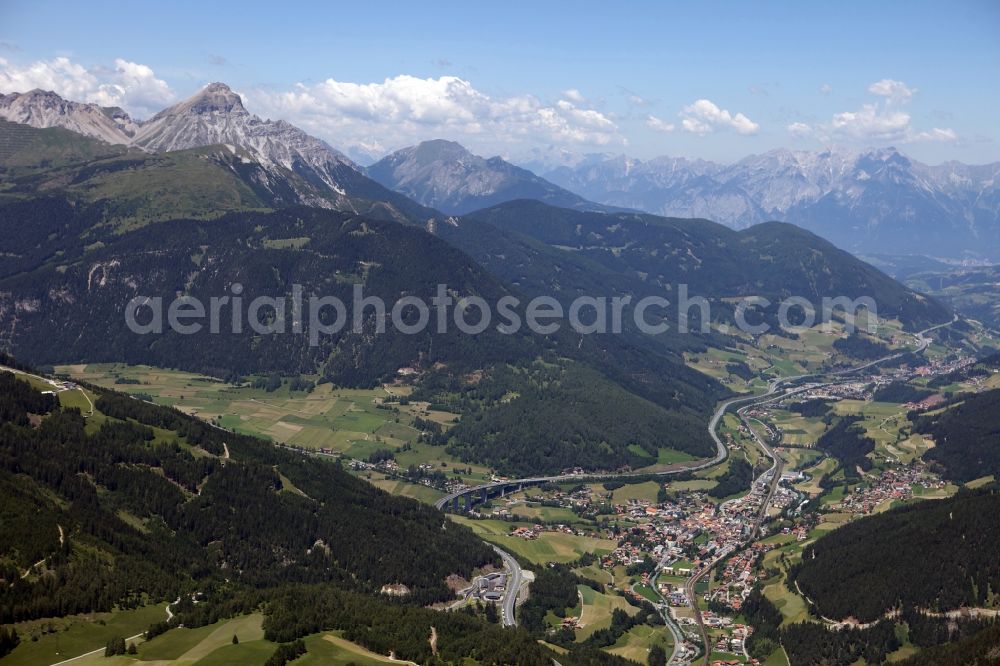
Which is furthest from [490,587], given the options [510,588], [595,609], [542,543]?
[542,543]

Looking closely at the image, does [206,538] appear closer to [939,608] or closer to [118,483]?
[118,483]

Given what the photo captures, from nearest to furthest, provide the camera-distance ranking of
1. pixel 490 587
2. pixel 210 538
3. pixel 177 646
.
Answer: pixel 177 646, pixel 210 538, pixel 490 587

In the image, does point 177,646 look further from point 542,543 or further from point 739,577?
point 739,577

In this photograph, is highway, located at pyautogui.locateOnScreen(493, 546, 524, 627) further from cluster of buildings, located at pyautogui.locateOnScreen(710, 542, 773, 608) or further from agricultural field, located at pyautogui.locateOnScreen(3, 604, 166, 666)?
agricultural field, located at pyautogui.locateOnScreen(3, 604, 166, 666)

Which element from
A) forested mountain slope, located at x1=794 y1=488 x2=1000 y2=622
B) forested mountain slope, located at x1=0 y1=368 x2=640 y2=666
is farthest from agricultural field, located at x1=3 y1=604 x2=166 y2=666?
forested mountain slope, located at x1=794 y1=488 x2=1000 y2=622

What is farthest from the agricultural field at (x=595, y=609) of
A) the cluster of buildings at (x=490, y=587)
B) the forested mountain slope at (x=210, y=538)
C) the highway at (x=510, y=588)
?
the cluster of buildings at (x=490, y=587)

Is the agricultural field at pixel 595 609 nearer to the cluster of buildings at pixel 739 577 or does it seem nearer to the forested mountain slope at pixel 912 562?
the cluster of buildings at pixel 739 577

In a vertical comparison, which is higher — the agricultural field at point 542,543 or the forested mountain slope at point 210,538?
the forested mountain slope at point 210,538

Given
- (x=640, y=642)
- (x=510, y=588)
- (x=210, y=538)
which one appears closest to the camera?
(x=640, y=642)
